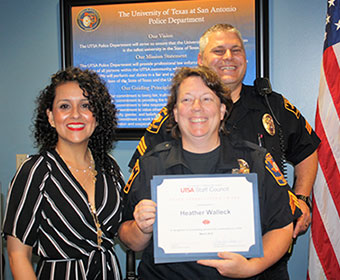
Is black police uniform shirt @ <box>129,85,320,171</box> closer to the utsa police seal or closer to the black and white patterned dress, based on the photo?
the black and white patterned dress

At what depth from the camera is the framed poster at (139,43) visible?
2602mm

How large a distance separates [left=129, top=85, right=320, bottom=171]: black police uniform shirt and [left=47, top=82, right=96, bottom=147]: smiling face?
449 millimetres

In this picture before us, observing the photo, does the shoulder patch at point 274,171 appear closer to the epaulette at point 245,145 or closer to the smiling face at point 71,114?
the epaulette at point 245,145

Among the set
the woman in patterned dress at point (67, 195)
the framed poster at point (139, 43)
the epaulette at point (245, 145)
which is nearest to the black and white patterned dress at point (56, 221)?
the woman in patterned dress at point (67, 195)

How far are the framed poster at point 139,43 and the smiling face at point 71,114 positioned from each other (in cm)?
102

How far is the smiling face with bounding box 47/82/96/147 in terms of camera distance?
1.68 metres

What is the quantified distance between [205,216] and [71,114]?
84cm

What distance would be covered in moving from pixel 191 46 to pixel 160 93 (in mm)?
443

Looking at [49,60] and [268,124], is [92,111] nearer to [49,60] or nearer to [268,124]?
[268,124]

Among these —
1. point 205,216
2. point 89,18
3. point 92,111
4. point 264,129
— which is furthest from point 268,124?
point 89,18

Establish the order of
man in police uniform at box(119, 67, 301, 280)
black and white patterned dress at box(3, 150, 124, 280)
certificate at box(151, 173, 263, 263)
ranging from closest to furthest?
certificate at box(151, 173, 263, 263)
man in police uniform at box(119, 67, 301, 280)
black and white patterned dress at box(3, 150, 124, 280)

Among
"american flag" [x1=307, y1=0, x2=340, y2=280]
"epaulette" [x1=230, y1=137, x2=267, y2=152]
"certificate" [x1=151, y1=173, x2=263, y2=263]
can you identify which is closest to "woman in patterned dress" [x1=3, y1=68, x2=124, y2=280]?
"certificate" [x1=151, y1=173, x2=263, y2=263]

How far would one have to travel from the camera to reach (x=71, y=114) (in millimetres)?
1678

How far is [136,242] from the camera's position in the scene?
1.53 meters
